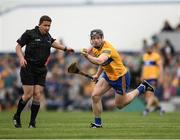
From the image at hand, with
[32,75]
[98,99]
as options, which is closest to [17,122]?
[32,75]

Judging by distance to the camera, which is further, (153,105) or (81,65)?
(81,65)

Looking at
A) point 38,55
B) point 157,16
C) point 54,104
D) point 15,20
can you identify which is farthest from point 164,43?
point 38,55

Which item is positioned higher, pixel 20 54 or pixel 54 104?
pixel 20 54

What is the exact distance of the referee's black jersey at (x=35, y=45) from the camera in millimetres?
18250

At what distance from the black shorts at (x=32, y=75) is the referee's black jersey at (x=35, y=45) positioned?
12 centimetres

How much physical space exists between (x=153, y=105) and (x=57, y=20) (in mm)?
9894

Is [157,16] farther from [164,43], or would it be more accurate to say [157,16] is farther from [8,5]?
[8,5]

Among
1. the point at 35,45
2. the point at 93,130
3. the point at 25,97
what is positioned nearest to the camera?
the point at 93,130

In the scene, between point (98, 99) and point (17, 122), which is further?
point (17, 122)

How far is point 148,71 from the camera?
27.1m

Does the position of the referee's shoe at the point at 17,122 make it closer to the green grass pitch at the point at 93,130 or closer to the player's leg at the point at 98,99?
the green grass pitch at the point at 93,130

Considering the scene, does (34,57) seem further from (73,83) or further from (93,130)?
(73,83)

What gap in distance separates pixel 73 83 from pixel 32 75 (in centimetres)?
1353

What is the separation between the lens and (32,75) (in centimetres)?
1833
